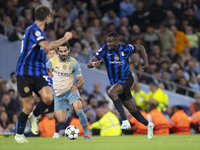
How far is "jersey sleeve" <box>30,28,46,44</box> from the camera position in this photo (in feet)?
28.3

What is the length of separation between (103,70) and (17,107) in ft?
14.3

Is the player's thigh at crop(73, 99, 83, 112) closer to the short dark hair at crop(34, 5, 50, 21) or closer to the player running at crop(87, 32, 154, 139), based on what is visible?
the player running at crop(87, 32, 154, 139)

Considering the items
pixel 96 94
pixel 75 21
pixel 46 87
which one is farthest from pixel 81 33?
pixel 46 87

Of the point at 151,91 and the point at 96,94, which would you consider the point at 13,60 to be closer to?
the point at 96,94


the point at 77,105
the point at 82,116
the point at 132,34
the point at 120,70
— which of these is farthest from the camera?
the point at 132,34

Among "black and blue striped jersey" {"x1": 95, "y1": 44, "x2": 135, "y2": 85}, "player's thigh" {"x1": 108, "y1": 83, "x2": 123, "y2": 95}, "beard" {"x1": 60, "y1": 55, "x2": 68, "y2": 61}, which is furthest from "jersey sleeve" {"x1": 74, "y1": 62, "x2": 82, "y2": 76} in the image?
"player's thigh" {"x1": 108, "y1": 83, "x2": 123, "y2": 95}

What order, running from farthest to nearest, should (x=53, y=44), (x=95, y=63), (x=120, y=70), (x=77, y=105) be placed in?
(x=120, y=70), (x=77, y=105), (x=95, y=63), (x=53, y=44)

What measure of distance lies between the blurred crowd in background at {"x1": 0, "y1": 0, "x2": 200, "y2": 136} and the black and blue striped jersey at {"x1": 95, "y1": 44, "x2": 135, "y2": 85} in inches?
151

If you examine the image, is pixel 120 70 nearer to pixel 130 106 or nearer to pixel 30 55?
pixel 130 106

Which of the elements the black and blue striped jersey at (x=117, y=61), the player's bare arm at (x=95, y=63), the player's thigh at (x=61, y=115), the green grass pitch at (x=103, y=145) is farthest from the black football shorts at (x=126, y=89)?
the green grass pitch at (x=103, y=145)

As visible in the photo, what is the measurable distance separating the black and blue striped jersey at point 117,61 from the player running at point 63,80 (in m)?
0.60

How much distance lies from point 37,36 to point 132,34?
37.2 ft

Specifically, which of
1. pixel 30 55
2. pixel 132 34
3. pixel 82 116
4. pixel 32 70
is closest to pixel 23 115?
pixel 32 70

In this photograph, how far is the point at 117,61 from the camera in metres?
11.0
